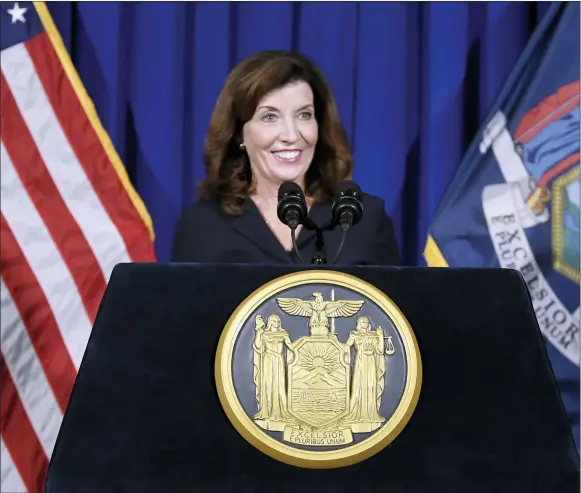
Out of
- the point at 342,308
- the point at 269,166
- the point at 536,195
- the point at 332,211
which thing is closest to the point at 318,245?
the point at 332,211

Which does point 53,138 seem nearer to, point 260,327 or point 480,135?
point 480,135

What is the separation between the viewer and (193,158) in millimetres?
2799

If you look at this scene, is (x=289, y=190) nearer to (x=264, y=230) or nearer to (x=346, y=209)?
(x=346, y=209)

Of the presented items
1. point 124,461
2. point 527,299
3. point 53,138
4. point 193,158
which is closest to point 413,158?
point 193,158

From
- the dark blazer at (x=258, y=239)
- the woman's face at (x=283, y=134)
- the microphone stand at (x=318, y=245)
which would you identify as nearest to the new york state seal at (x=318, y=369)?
the microphone stand at (x=318, y=245)

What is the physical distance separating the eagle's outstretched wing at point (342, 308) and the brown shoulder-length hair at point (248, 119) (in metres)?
1.09

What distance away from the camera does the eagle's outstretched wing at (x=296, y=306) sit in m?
1.13

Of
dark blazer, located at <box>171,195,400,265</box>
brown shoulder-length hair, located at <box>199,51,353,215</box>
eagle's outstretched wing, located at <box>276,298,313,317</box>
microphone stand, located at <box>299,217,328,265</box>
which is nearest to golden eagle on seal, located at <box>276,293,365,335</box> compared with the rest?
eagle's outstretched wing, located at <box>276,298,313,317</box>

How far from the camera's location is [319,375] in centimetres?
110

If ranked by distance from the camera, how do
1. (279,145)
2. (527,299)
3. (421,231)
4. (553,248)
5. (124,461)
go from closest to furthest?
(124,461) → (527,299) → (279,145) → (553,248) → (421,231)

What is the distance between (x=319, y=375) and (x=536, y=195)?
1.63m

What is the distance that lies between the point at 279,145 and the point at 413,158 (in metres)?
0.77

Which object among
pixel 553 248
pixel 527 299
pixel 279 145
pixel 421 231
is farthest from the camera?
pixel 421 231

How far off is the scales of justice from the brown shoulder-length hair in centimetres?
111
